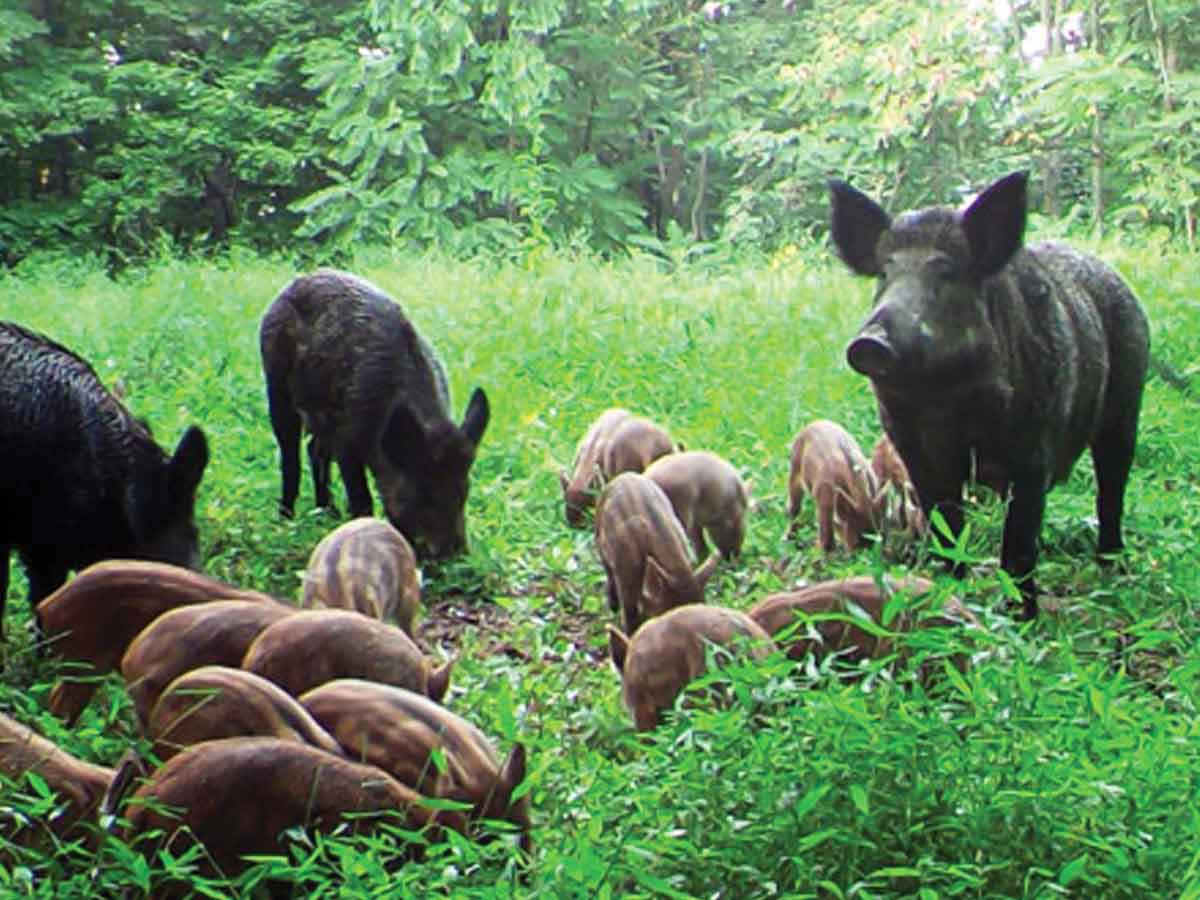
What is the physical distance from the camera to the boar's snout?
15.7 feet

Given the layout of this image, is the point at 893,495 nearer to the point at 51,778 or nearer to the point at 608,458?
the point at 608,458

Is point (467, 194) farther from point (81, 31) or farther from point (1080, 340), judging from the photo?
point (1080, 340)

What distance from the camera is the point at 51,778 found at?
3404 millimetres

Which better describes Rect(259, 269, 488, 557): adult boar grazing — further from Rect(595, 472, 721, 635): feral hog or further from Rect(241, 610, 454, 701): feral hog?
Rect(241, 610, 454, 701): feral hog

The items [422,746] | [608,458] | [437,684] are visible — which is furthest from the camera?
[608,458]

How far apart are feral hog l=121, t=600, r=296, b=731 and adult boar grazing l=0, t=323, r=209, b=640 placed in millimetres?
893

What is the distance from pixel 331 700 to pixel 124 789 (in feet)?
2.01

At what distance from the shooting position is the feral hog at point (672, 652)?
4.11 meters

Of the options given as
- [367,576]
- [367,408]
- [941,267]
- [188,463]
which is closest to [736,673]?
[367,576]

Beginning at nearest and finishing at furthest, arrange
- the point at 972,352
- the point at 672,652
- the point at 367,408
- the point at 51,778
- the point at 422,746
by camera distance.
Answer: the point at 51,778
the point at 422,746
the point at 672,652
the point at 972,352
the point at 367,408

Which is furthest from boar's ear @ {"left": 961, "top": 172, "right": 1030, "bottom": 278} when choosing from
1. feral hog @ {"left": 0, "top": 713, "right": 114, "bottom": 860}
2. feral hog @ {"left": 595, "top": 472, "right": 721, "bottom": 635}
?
feral hog @ {"left": 0, "top": 713, "right": 114, "bottom": 860}

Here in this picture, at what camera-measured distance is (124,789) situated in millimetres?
3271

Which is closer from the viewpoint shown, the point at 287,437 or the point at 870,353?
the point at 870,353

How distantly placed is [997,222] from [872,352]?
660mm
